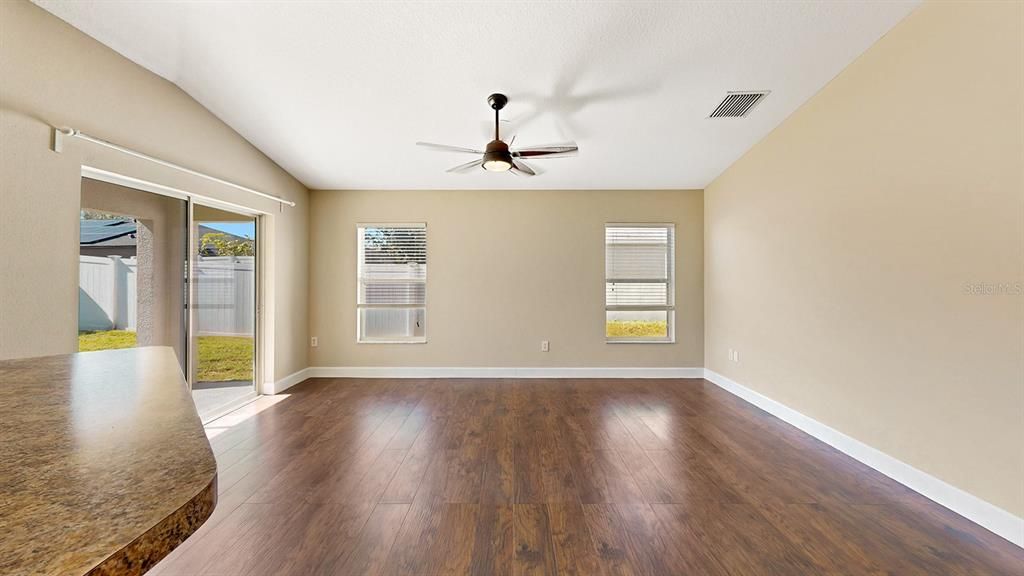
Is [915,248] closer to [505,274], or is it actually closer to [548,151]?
[548,151]

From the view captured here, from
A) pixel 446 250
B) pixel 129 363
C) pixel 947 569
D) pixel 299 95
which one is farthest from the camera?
pixel 446 250

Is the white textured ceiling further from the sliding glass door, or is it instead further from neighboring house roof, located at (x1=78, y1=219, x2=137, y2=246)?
the sliding glass door

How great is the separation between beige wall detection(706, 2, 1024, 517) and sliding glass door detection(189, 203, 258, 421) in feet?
16.3

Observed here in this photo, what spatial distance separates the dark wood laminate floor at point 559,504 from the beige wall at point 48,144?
132 cm

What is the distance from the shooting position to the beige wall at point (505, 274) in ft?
17.3

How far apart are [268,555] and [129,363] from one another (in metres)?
1.13

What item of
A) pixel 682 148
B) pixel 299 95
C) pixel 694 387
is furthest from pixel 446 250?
pixel 694 387

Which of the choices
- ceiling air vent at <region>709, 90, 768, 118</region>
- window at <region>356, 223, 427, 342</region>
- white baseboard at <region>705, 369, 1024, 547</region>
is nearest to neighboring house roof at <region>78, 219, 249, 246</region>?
window at <region>356, 223, 427, 342</region>

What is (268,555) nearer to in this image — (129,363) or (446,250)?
(129,363)

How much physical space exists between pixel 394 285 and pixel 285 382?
5.48 ft

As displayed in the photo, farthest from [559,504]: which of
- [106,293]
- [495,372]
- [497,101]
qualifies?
[106,293]

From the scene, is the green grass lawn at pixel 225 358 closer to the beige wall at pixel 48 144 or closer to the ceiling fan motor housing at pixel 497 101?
the beige wall at pixel 48 144

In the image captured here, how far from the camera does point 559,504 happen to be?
222 centimetres

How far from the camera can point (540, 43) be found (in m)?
2.56
